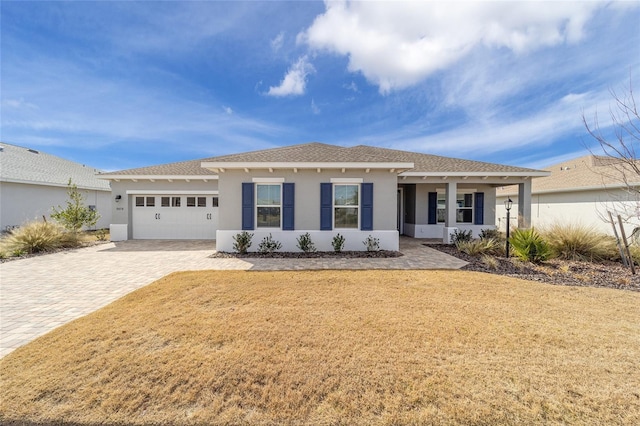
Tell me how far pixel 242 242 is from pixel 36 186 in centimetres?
1454

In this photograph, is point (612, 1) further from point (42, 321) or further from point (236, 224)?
point (42, 321)

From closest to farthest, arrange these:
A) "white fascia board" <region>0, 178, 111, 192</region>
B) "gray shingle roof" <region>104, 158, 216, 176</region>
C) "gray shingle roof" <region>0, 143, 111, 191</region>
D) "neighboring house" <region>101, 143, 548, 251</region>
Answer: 1. "neighboring house" <region>101, 143, 548, 251</region>
2. "gray shingle roof" <region>104, 158, 216, 176</region>
3. "white fascia board" <region>0, 178, 111, 192</region>
4. "gray shingle roof" <region>0, 143, 111, 191</region>

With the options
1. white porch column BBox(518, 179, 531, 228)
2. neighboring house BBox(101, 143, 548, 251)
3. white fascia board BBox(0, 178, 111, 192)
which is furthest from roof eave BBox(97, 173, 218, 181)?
white porch column BBox(518, 179, 531, 228)

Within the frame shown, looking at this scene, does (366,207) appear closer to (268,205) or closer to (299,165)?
(299,165)

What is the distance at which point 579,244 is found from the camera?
27.0 ft

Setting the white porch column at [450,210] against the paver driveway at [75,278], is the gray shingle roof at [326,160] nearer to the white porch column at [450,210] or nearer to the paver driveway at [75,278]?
the white porch column at [450,210]

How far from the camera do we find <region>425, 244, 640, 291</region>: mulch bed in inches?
241

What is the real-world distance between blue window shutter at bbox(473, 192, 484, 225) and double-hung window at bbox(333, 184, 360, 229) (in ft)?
24.9

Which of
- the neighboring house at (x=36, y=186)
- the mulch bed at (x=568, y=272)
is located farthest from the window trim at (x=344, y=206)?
the neighboring house at (x=36, y=186)

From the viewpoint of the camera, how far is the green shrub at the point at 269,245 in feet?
30.5

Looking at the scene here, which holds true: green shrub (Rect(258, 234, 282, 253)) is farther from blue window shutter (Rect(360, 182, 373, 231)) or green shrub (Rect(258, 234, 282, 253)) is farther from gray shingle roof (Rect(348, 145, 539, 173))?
gray shingle roof (Rect(348, 145, 539, 173))

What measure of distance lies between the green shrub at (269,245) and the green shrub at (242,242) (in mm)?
484

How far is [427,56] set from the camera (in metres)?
10.0

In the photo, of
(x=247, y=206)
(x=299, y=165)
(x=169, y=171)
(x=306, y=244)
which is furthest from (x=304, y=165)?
(x=169, y=171)
